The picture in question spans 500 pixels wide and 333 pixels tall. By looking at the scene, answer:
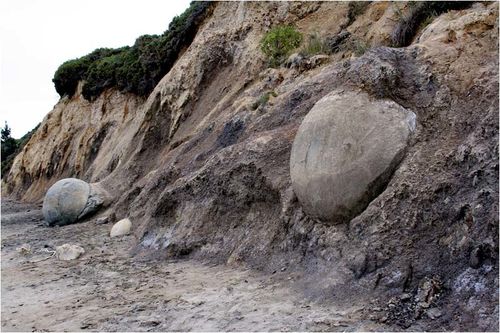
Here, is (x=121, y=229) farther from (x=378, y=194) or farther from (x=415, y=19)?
(x=415, y=19)

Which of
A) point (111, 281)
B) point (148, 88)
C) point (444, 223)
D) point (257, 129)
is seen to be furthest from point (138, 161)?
point (444, 223)

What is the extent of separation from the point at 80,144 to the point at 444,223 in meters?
20.3

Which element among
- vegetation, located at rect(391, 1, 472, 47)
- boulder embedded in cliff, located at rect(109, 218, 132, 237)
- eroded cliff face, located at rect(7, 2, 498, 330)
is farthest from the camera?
boulder embedded in cliff, located at rect(109, 218, 132, 237)

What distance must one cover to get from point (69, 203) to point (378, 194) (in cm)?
913

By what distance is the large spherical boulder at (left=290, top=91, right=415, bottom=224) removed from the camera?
5.14 metres

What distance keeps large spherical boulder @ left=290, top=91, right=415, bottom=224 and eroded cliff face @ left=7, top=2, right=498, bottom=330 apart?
126 millimetres

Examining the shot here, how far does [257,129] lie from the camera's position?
8344 millimetres

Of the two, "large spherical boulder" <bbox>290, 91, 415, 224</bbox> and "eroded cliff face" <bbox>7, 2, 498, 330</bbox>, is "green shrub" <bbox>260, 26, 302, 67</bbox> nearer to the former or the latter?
"eroded cliff face" <bbox>7, 2, 498, 330</bbox>

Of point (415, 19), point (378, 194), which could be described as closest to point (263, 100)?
point (415, 19)

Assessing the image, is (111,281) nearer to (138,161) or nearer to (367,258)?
(367,258)

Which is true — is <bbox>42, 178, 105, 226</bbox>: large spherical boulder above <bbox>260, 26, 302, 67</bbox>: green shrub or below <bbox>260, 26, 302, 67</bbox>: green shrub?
below

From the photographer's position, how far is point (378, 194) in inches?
200

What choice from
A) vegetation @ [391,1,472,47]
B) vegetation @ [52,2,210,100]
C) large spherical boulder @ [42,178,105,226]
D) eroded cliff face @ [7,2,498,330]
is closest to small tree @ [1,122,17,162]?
vegetation @ [52,2,210,100]

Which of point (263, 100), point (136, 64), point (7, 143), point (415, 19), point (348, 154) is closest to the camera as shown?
point (348, 154)
